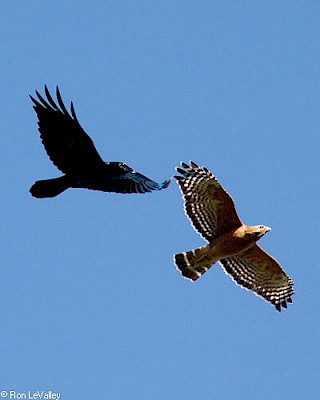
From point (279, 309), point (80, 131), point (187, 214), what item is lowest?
point (279, 309)

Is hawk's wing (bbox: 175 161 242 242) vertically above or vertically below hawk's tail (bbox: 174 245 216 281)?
above

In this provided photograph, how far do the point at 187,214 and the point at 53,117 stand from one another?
231cm

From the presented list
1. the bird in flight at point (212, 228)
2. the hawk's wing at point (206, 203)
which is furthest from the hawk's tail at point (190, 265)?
the hawk's wing at point (206, 203)

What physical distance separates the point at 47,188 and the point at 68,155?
0.55 metres

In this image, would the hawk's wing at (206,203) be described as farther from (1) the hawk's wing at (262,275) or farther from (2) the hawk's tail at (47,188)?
(2) the hawk's tail at (47,188)

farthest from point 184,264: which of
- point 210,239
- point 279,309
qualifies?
point 279,309

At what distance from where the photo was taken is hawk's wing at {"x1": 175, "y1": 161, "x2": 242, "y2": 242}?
16984mm

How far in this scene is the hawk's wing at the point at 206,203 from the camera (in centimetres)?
1698

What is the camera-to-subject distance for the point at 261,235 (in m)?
17.0

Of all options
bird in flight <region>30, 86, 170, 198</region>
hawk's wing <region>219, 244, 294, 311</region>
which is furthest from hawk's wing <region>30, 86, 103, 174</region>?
hawk's wing <region>219, 244, 294, 311</region>

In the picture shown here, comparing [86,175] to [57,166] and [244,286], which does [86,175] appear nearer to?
[57,166]

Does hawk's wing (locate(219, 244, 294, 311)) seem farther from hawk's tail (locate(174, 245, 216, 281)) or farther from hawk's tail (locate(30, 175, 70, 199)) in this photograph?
hawk's tail (locate(30, 175, 70, 199))

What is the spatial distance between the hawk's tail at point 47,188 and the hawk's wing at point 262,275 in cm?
261

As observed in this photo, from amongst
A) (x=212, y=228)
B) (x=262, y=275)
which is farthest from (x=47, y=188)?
(x=262, y=275)
